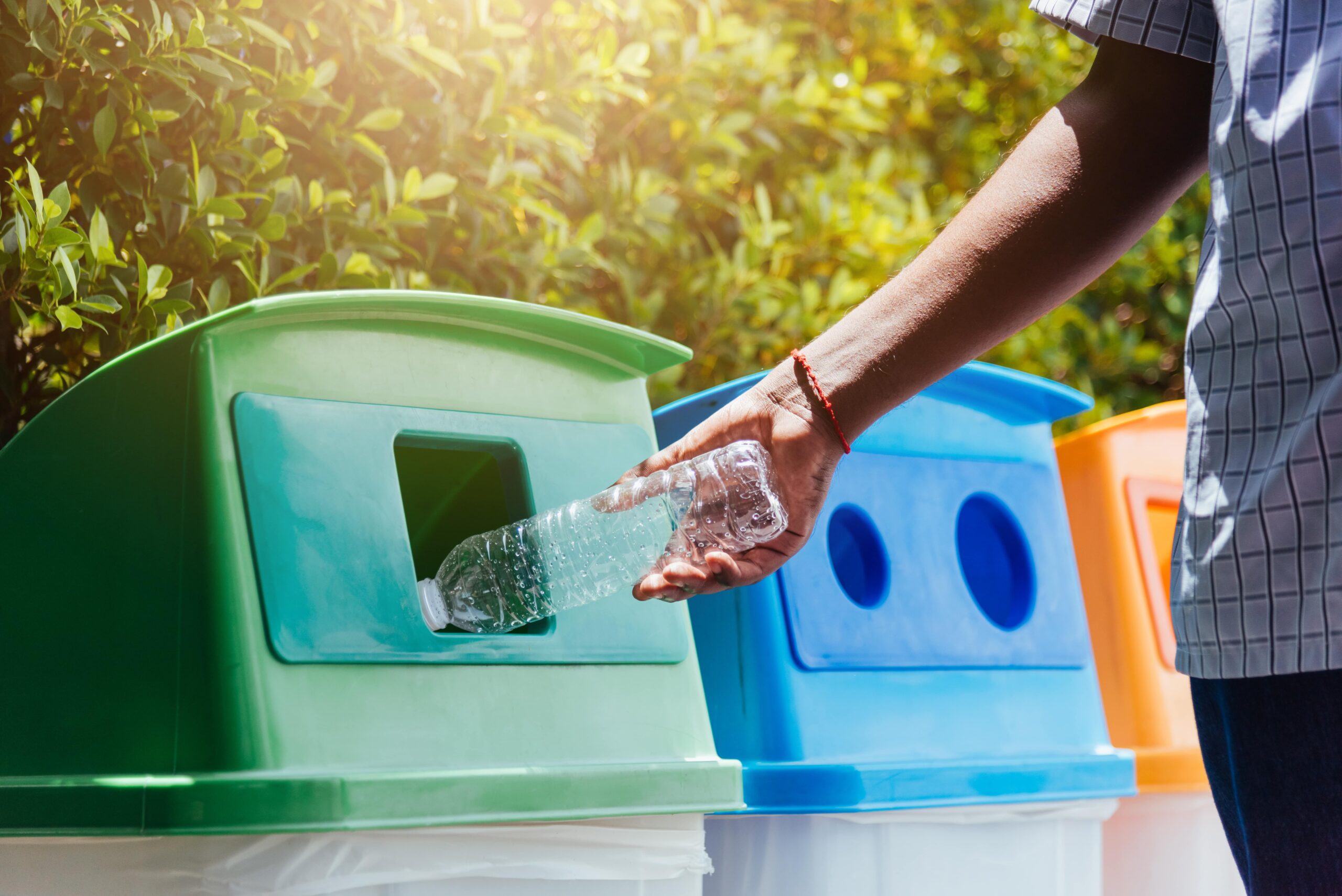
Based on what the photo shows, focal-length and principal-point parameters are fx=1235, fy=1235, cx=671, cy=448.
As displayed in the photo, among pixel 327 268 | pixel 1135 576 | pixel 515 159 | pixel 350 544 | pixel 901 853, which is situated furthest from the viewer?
pixel 515 159

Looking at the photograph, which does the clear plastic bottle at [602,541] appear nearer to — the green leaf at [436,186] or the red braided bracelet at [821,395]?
the red braided bracelet at [821,395]

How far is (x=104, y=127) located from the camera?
1538mm

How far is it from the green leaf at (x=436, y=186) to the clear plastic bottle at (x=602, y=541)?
0.68 metres

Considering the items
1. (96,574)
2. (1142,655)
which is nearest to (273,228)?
(96,574)

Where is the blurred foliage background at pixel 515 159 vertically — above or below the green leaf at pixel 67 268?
above

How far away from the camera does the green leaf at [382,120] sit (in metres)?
1.84

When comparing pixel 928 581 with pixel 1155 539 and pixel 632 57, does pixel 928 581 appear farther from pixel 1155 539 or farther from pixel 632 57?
pixel 632 57

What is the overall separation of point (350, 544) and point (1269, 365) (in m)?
0.81

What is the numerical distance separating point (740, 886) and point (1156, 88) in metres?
1.03

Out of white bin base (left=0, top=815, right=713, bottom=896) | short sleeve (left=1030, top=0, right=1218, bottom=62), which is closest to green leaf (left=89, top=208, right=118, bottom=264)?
white bin base (left=0, top=815, right=713, bottom=896)

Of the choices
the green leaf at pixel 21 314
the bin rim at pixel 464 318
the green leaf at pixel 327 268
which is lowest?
the bin rim at pixel 464 318

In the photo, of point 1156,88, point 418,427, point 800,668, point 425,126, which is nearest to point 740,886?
point 800,668

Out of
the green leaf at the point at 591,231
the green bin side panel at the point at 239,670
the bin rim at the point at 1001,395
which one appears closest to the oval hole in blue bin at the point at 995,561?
the bin rim at the point at 1001,395

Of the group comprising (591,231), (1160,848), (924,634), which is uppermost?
(591,231)
